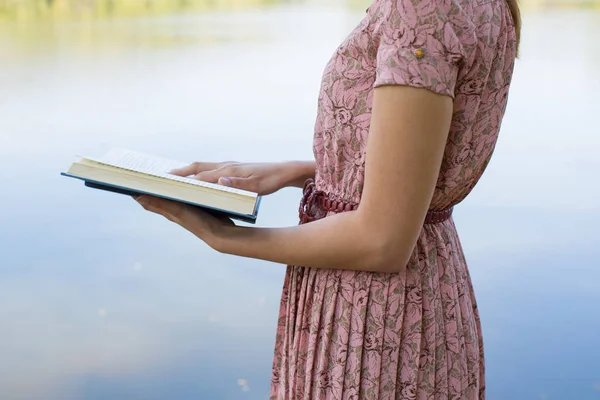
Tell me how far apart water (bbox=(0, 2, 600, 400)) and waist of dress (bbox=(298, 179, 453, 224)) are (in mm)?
1385

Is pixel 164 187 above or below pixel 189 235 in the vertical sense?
below

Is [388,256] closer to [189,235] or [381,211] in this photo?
[381,211]

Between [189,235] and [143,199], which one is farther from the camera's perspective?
[189,235]

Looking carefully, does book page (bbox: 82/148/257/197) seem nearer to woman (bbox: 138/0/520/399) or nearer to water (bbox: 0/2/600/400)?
woman (bbox: 138/0/520/399)

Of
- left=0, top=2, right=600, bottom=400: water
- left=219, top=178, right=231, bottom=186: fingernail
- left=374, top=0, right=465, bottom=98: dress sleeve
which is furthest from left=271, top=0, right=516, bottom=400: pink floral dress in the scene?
left=0, top=2, right=600, bottom=400: water

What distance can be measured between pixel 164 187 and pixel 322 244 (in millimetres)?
170

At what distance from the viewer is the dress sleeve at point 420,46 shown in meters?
0.72

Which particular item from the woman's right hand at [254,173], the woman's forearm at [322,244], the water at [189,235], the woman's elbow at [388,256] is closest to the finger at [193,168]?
the woman's right hand at [254,173]

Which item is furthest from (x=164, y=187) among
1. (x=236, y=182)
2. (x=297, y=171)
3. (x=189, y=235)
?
(x=189, y=235)

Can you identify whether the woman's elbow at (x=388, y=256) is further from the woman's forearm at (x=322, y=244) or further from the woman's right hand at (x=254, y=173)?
the woman's right hand at (x=254, y=173)

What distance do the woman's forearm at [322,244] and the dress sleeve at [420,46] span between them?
0.14 meters

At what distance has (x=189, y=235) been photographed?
2609mm

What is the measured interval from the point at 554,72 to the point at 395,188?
257cm

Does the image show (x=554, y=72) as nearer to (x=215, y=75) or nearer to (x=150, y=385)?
(x=215, y=75)
